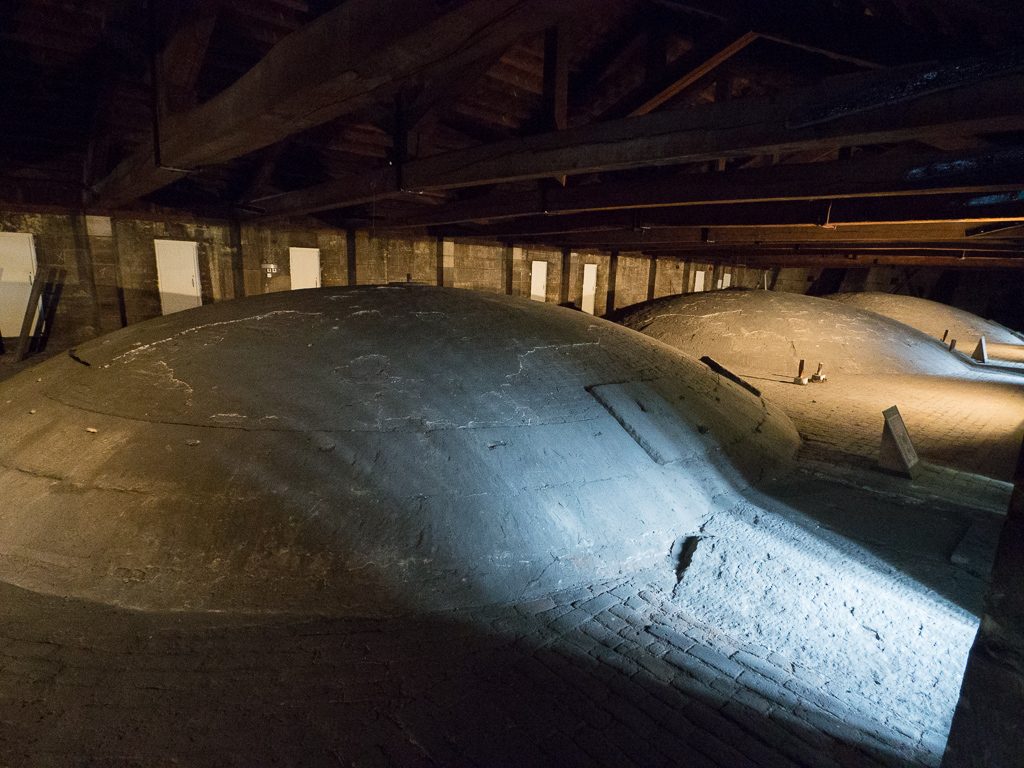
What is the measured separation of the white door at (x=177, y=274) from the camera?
10.0 meters

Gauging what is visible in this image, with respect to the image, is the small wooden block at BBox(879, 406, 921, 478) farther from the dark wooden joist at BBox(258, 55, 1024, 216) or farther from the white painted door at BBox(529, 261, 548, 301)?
the white painted door at BBox(529, 261, 548, 301)

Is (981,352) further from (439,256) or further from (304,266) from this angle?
(304,266)

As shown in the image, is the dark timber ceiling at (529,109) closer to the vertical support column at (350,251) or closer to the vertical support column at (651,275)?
the vertical support column at (350,251)

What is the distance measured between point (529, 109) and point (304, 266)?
6866mm

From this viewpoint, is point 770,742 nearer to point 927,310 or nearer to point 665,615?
point 665,615

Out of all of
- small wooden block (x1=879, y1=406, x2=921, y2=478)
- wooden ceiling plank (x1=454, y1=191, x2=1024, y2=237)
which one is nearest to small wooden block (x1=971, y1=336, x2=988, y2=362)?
wooden ceiling plank (x1=454, y1=191, x2=1024, y2=237)

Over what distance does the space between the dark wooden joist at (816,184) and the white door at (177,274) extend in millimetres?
6981

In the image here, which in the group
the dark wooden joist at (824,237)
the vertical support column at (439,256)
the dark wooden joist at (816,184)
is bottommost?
the vertical support column at (439,256)

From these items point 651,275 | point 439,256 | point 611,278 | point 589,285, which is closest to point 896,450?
point 439,256

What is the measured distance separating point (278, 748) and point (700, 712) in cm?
196

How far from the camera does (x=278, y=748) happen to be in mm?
2188

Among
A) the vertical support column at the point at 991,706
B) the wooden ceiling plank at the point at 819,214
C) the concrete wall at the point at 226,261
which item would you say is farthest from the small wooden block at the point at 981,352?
the vertical support column at the point at 991,706

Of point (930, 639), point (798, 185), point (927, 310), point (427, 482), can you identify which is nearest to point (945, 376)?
point (927, 310)

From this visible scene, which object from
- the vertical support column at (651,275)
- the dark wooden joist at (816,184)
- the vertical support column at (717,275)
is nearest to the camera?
the dark wooden joist at (816,184)
